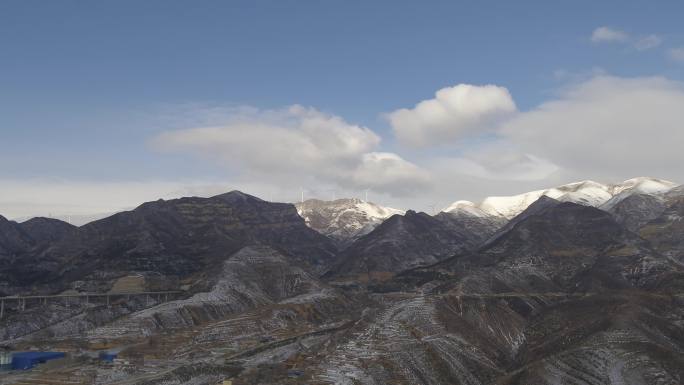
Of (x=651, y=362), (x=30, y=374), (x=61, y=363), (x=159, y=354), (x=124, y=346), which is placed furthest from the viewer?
(x=124, y=346)

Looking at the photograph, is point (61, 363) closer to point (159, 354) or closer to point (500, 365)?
point (159, 354)

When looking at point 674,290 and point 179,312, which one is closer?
point 674,290

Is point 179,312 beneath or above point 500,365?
above

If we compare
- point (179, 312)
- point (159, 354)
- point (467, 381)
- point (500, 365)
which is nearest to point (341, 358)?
point (467, 381)

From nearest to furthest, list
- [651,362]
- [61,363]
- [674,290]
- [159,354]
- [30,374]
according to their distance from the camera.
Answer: [651,362] → [30,374] → [61,363] → [159,354] → [674,290]

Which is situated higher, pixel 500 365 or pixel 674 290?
pixel 674 290

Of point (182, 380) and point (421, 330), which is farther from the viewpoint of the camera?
point (421, 330)

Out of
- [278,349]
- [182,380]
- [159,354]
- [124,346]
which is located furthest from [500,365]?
[124,346]

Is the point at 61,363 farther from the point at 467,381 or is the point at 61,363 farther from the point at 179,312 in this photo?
the point at 467,381

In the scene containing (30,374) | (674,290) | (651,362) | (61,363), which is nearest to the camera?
(651,362)
